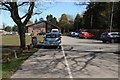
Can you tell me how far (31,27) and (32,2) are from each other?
118 metres

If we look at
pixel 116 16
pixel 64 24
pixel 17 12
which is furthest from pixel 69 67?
pixel 64 24

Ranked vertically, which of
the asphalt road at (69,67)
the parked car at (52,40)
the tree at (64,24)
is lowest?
the asphalt road at (69,67)

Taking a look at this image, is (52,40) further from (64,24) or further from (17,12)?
(64,24)

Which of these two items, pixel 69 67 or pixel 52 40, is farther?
pixel 52 40

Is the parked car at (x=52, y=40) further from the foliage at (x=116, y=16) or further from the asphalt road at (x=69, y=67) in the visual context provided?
the foliage at (x=116, y=16)

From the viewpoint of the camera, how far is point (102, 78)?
11688 millimetres

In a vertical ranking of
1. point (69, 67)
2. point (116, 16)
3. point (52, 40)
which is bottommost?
point (69, 67)

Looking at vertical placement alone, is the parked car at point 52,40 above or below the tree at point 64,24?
below

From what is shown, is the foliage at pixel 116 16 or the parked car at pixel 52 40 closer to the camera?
the parked car at pixel 52 40

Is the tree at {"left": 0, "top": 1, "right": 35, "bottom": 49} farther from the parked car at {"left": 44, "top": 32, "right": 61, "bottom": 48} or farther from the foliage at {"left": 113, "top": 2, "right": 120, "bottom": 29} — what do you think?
the foliage at {"left": 113, "top": 2, "right": 120, "bottom": 29}

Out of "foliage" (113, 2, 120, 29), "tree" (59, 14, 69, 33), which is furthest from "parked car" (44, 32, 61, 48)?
"tree" (59, 14, 69, 33)

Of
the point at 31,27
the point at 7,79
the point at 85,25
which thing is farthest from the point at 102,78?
the point at 31,27

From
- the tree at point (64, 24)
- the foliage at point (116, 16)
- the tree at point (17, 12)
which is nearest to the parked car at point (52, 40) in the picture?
the tree at point (17, 12)

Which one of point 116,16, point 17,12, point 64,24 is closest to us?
point 17,12
